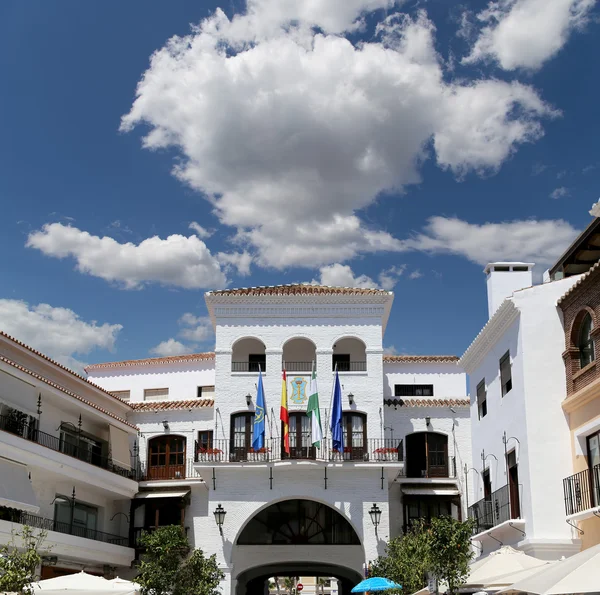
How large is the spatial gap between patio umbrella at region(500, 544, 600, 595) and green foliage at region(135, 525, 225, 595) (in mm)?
13297

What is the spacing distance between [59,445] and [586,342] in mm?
18615

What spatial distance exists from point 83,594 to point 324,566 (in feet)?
54.5

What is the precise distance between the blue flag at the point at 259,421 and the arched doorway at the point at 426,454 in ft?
21.4

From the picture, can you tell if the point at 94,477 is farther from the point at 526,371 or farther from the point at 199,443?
the point at 526,371

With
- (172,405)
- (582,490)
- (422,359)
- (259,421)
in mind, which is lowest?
(582,490)

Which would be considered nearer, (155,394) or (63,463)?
(63,463)

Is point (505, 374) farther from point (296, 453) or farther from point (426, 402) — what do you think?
point (296, 453)

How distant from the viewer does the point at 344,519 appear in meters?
34.1

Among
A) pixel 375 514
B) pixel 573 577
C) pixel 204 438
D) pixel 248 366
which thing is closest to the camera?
pixel 573 577

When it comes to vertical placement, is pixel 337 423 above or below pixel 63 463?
above

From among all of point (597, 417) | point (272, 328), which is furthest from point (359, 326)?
point (597, 417)

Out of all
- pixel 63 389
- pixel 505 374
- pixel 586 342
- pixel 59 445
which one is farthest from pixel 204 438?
pixel 586 342

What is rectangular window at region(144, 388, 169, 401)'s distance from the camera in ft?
129

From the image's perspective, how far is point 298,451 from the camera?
3247 cm
